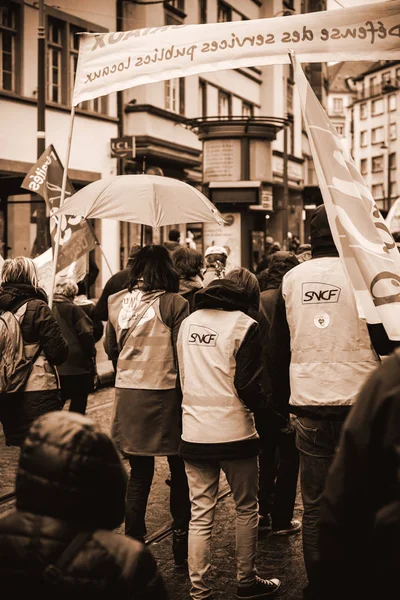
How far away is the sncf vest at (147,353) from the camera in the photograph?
17.3 ft

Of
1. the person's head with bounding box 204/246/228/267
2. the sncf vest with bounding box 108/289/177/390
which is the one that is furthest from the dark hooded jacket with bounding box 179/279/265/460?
the person's head with bounding box 204/246/228/267

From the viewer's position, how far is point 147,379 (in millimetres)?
5270

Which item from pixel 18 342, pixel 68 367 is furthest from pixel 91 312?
pixel 18 342

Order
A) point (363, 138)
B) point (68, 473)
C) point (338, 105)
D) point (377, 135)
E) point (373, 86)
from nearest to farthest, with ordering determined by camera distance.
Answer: point (68, 473) < point (377, 135) < point (373, 86) < point (363, 138) < point (338, 105)

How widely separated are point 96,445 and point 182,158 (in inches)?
987

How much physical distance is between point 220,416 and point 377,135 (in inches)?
3582

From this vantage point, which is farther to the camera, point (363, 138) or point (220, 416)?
point (363, 138)

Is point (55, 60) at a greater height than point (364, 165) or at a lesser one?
lesser

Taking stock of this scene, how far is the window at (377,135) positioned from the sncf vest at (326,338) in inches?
3521

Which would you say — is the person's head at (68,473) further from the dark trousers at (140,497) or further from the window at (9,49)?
the window at (9,49)

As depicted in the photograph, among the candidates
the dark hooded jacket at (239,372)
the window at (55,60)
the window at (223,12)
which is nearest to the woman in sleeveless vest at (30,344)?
the dark hooded jacket at (239,372)

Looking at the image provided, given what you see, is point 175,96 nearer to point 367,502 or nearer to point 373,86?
point 367,502

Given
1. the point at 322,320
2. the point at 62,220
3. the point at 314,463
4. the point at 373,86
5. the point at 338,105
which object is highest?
the point at 373,86

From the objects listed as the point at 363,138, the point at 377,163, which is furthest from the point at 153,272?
the point at 363,138
